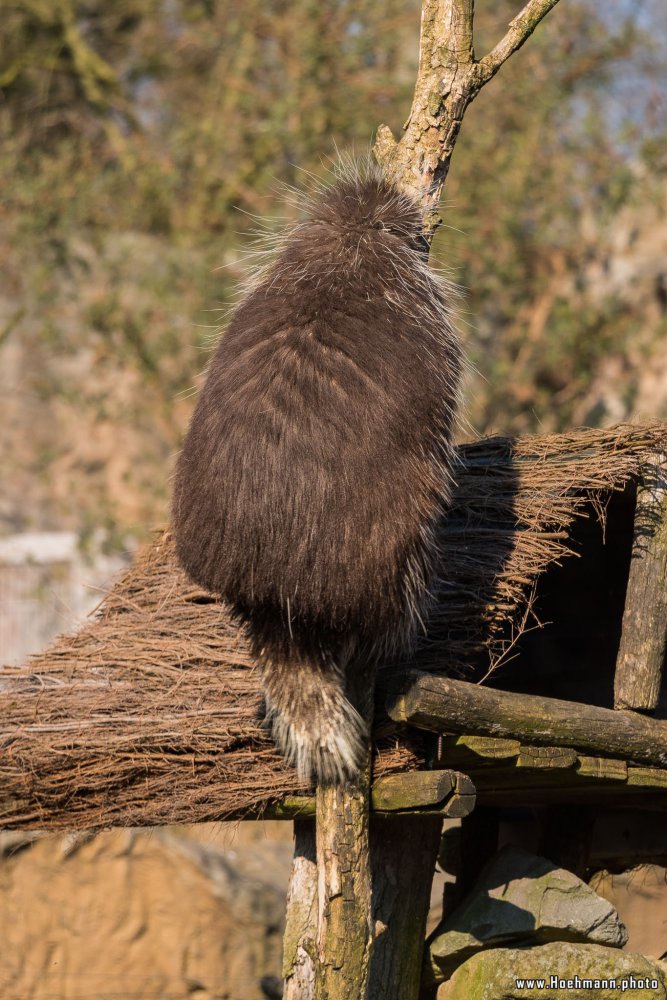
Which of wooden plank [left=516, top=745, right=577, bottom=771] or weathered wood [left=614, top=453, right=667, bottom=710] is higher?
weathered wood [left=614, top=453, right=667, bottom=710]

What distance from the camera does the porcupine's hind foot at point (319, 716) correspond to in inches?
144

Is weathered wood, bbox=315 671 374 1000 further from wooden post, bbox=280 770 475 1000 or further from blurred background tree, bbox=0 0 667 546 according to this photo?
blurred background tree, bbox=0 0 667 546

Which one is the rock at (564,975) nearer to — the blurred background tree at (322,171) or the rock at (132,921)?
the rock at (132,921)

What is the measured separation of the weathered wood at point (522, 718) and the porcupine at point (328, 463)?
6.1 inches

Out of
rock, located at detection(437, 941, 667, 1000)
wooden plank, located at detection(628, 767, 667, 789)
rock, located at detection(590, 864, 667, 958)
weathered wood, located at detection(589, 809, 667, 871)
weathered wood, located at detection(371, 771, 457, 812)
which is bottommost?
rock, located at detection(590, 864, 667, 958)

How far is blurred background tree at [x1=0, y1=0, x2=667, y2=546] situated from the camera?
1148cm

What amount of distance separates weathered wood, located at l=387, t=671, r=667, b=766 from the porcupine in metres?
0.15

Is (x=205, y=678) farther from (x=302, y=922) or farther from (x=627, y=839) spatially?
(x=627, y=839)

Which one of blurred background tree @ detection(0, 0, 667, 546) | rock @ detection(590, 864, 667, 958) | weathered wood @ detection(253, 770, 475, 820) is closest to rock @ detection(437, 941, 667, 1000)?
weathered wood @ detection(253, 770, 475, 820)

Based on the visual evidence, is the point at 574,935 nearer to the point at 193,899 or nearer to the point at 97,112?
the point at 193,899

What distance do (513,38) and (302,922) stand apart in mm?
3356

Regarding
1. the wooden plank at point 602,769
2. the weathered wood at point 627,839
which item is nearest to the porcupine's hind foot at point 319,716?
the wooden plank at point 602,769

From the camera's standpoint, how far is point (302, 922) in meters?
4.42

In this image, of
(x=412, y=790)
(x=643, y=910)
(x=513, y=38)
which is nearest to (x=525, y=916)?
(x=412, y=790)
